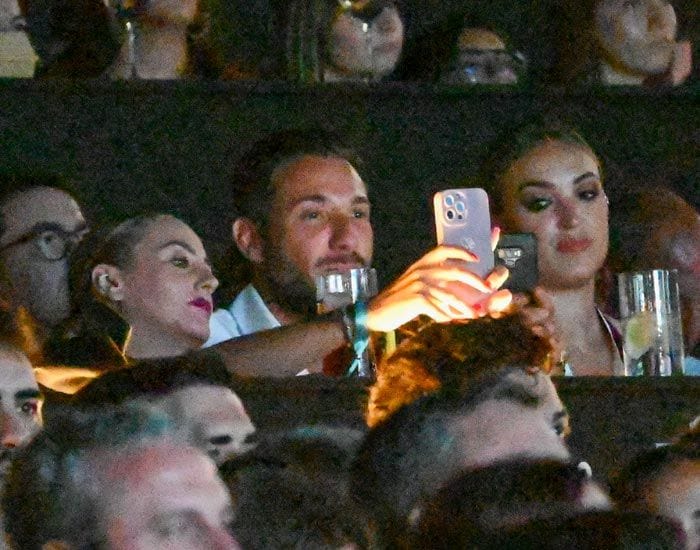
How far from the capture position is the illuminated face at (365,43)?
121 inches

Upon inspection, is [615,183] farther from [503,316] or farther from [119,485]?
[119,485]

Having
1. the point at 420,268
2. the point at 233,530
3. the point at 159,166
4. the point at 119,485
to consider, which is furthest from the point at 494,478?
the point at 159,166

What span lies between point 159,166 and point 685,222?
1.05 m

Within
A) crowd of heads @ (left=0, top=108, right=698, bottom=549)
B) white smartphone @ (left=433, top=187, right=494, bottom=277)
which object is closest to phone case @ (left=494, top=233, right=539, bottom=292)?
crowd of heads @ (left=0, top=108, right=698, bottom=549)

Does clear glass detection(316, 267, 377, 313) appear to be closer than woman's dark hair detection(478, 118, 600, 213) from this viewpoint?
Yes

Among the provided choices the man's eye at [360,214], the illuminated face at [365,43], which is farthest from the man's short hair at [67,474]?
the illuminated face at [365,43]

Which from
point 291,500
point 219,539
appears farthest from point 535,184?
point 219,539

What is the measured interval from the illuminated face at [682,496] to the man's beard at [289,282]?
80cm

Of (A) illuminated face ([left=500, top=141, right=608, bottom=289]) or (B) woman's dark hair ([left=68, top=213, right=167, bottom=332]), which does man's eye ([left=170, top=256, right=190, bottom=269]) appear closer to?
(B) woman's dark hair ([left=68, top=213, right=167, bottom=332])

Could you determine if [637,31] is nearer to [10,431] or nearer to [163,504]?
[10,431]

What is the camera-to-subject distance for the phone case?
271 centimetres

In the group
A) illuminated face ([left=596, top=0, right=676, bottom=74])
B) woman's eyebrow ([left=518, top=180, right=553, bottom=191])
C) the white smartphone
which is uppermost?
illuminated face ([left=596, top=0, right=676, bottom=74])

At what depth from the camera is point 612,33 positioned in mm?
3311

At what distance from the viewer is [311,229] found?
9.41ft
